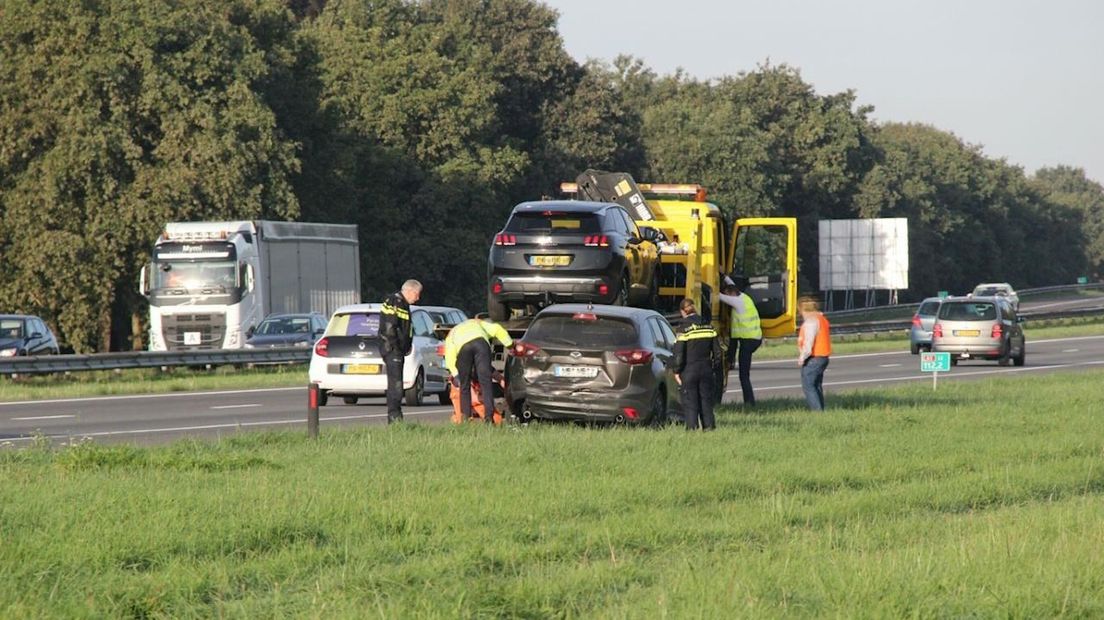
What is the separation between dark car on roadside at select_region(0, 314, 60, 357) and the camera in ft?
135

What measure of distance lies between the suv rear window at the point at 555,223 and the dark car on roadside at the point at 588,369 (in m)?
2.06

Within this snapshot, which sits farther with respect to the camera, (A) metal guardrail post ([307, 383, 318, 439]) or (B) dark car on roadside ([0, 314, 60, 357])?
(B) dark car on roadside ([0, 314, 60, 357])

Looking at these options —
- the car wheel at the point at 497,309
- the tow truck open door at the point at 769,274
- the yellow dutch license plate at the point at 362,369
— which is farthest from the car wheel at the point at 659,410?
the tow truck open door at the point at 769,274

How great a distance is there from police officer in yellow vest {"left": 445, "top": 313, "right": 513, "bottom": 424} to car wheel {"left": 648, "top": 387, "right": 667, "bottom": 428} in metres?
1.77

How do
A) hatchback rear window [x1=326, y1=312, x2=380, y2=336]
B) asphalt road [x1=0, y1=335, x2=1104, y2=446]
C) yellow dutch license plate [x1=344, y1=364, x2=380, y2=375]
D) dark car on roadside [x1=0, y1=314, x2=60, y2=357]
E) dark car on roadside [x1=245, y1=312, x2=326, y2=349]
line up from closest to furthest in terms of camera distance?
asphalt road [x1=0, y1=335, x2=1104, y2=446]
yellow dutch license plate [x1=344, y1=364, x2=380, y2=375]
hatchback rear window [x1=326, y1=312, x2=380, y2=336]
dark car on roadside [x1=0, y1=314, x2=60, y2=357]
dark car on roadside [x1=245, y1=312, x2=326, y2=349]

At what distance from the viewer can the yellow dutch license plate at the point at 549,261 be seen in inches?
913

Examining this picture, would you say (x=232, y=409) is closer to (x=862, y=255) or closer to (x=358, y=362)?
(x=358, y=362)

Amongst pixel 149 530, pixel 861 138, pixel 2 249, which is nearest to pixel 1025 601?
pixel 149 530

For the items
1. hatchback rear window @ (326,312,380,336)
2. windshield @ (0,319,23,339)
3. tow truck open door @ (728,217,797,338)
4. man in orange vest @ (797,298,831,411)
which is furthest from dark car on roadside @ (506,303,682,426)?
windshield @ (0,319,23,339)

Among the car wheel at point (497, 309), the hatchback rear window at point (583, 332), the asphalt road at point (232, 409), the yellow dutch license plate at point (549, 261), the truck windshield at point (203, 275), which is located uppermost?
the yellow dutch license plate at point (549, 261)

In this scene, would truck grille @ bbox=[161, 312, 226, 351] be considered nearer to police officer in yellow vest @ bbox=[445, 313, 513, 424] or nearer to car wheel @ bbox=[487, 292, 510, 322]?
car wheel @ bbox=[487, 292, 510, 322]

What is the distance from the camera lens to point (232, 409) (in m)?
29.0

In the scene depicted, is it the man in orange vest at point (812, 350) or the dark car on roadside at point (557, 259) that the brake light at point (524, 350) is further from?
the man in orange vest at point (812, 350)

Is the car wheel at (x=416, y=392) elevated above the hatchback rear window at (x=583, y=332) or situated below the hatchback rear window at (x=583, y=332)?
below
